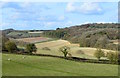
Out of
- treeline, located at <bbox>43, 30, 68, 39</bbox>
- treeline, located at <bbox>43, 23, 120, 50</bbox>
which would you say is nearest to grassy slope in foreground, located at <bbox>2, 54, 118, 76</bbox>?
treeline, located at <bbox>43, 23, 120, 50</bbox>

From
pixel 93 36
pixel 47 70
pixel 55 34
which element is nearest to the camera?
pixel 47 70

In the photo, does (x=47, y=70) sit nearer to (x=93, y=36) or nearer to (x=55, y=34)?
(x=93, y=36)

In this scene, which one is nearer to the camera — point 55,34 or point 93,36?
point 93,36

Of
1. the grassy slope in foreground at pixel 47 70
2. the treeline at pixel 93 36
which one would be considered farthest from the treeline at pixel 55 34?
the grassy slope in foreground at pixel 47 70

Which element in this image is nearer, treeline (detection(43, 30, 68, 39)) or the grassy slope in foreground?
the grassy slope in foreground

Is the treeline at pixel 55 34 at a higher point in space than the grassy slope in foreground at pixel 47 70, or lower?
higher

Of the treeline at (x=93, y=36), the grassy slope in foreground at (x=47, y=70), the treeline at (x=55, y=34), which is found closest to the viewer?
the grassy slope in foreground at (x=47, y=70)

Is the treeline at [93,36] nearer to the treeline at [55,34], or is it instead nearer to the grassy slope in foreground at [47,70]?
the treeline at [55,34]

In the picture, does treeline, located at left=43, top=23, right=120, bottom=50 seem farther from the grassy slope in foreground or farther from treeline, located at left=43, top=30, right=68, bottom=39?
the grassy slope in foreground

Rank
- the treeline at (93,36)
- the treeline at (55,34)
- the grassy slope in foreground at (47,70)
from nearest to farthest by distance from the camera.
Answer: the grassy slope in foreground at (47,70), the treeline at (93,36), the treeline at (55,34)

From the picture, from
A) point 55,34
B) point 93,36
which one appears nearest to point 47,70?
point 93,36

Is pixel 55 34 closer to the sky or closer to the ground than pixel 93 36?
closer to the sky

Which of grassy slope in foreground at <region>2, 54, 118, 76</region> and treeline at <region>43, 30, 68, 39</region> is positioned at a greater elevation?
treeline at <region>43, 30, 68, 39</region>

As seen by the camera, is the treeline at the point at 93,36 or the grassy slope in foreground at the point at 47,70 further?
the treeline at the point at 93,36
